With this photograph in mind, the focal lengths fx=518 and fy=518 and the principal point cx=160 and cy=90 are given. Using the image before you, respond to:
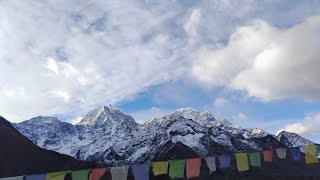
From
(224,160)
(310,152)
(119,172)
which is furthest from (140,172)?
(310,152)

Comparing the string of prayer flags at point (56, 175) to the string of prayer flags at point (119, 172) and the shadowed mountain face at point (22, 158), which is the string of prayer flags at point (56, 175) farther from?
the shadowed mountain face at point (22, 158)

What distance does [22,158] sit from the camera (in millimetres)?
128750

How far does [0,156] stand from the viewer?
386 feet

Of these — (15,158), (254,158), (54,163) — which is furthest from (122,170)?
(54,163)

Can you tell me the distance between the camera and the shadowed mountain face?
388ft

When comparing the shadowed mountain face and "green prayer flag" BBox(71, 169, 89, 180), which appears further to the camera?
the shadowed mountain face

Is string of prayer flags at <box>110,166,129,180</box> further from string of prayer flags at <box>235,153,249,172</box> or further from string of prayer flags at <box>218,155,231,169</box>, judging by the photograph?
string of prayer flags at <box>235,153,249,172</box>

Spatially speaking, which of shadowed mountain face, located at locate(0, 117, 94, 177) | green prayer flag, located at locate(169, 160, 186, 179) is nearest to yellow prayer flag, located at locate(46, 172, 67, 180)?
green prayer flag, located at locate(169, 160, 186, 179)

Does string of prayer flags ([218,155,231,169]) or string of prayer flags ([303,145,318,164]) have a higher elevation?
string of prayer flags ([303,145,318,164])

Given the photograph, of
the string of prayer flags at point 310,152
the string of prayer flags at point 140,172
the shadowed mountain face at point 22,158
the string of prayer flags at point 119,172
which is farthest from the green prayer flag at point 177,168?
the shadowed mountain face at point 22,158

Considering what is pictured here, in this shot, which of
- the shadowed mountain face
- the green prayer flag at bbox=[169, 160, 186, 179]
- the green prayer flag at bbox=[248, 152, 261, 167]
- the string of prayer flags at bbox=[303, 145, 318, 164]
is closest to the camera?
the green prayer flag at bbox=[169, 160, 186, 179]

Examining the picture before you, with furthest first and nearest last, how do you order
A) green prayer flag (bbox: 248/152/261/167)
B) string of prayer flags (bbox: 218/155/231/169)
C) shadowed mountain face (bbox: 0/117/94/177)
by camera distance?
shadowed mountain face (bbox: 0/117/94/177) < green prayer flag (bbox: 248/152/261/167) < string of prayer flags (bbox: 218/155/231/169)

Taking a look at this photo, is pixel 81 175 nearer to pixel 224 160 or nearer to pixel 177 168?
pixel 177 168

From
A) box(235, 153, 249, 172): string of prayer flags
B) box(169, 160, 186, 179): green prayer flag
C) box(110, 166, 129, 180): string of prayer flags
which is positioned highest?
box(235, 153, 249, 172): string of prayer flags
